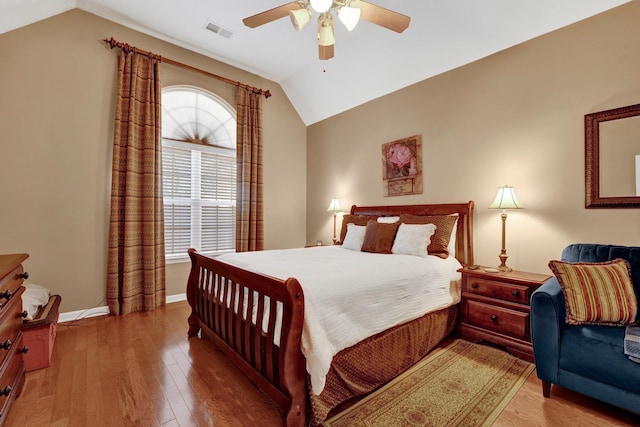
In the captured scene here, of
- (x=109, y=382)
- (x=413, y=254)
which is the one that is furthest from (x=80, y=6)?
(x=413, y=254)

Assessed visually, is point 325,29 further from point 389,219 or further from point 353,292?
point 389,219

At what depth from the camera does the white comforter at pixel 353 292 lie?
4.85 feet

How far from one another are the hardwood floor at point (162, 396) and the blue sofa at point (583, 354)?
0.17 meters

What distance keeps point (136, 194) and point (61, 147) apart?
81 cm

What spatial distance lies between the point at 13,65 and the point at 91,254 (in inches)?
76.8

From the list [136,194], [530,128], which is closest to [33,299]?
[136,194]

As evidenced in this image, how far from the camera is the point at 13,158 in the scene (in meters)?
2.72

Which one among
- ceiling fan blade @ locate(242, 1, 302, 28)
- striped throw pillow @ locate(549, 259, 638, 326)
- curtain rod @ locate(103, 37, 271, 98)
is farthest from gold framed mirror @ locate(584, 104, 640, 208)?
curtain rod @ locate(103, 37, 271, 98)

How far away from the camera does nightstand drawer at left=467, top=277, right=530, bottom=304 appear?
221 cm

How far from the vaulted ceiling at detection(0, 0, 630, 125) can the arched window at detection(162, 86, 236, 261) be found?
741 mm

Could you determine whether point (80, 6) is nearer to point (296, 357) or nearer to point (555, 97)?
point (296, 357)

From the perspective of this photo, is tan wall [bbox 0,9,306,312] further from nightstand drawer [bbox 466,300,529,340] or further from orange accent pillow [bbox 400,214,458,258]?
nightstand drawer [bbox 466,300,529,340]

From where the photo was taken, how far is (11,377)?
159cm

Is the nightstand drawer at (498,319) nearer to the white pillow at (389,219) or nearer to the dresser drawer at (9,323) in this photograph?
the white pillow at (389,219)
